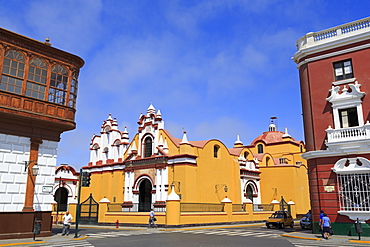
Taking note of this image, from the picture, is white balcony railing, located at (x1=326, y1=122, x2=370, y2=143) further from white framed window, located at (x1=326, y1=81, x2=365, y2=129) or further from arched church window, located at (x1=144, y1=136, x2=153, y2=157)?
arched church window, located at (x1=144, y1=136, x2=153, y2=157)

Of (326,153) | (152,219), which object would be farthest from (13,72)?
(326,153)

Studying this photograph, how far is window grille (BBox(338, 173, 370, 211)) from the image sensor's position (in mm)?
18141

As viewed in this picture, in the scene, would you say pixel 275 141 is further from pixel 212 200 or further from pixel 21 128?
pixel 21 128

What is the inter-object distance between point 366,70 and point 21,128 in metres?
18.8

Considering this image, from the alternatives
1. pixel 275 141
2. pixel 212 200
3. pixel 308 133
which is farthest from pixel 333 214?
pixel 275 141

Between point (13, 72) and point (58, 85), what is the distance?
242cm

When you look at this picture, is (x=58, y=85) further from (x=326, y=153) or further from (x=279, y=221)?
(x=279, y=221)

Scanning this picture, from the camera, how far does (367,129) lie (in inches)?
723

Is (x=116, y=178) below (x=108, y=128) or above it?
below

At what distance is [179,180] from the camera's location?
31.2m

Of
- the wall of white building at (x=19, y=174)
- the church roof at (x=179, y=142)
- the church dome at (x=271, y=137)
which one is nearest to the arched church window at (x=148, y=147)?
the church roof at (x=179, y=142)

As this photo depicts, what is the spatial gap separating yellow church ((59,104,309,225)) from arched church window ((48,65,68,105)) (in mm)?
11355

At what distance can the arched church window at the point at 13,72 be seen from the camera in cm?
1752

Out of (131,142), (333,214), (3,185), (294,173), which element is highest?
(131,142)
